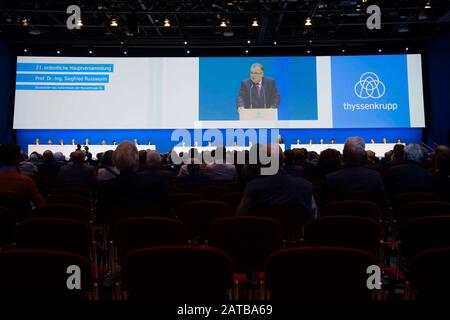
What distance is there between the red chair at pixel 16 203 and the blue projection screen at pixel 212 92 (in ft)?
36.2

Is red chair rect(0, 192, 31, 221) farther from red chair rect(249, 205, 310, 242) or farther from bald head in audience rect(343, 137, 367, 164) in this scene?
bald head in audience rect(343, 137, 367, 164)

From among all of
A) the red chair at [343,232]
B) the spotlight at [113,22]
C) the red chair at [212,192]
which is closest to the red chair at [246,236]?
the red chair at [343,232]

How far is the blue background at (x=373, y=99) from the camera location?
14.7 meters

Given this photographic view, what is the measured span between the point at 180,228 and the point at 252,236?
52 cm

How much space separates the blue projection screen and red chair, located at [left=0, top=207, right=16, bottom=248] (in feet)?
38.9

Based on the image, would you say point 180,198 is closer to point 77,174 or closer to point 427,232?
point 427,232

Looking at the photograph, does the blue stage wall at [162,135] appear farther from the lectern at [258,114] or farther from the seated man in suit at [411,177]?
the seated man in suit at [411,177]

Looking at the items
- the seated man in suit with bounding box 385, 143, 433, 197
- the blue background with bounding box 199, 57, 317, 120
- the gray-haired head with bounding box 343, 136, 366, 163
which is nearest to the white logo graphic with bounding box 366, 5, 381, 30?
the blue background with bounding box 199, 57, 317, 120

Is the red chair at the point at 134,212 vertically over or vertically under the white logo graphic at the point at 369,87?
under

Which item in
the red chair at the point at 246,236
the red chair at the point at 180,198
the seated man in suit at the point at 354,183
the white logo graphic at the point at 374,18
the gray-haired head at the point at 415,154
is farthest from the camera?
the white logo graphic at the point at 374,18

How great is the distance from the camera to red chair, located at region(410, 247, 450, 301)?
1729 mm
